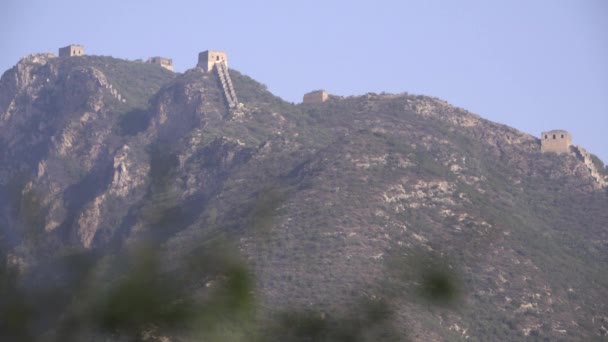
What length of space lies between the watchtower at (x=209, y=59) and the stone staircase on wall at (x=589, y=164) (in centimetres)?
2804

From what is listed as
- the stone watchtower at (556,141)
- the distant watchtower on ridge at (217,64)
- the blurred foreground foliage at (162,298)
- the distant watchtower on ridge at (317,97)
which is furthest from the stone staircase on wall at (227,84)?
the blurred foreground foliage at (162,298)

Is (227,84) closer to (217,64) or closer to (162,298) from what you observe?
(217,64)

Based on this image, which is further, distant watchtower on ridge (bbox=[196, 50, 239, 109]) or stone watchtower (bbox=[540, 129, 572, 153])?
distant watchtower on ridge (bbox=[196, 50, 239, 109])

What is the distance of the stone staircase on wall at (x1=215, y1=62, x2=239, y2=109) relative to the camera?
100 m

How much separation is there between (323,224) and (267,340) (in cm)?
4707

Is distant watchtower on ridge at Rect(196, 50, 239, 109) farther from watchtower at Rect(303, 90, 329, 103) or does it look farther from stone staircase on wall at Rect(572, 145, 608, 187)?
stone staircase on wall at Rect(572, 145, 608, 187)

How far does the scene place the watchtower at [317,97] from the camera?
106 meters

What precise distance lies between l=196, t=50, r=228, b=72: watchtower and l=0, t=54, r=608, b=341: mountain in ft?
6.70

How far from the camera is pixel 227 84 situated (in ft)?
343

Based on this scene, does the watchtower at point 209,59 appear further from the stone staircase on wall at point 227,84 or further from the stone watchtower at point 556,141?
the stone watchtower at point 556,141

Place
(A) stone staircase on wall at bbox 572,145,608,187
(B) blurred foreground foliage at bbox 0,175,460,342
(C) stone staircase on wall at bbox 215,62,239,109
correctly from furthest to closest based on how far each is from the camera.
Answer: (C) stone staircase on wall at bbox 215,62,239,109
(A) stone staircase on wall at bbox 572,145,608,187
(B) blurred foreground foliage at bbox 0,175,460,342

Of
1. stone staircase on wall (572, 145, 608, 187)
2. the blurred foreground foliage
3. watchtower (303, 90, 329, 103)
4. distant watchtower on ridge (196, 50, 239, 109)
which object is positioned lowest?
the blurred foreground foliage

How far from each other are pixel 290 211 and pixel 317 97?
40.9m

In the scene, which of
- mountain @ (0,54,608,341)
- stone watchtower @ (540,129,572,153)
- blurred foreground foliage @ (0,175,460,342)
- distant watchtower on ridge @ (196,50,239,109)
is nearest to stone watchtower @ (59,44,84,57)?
mountain @ (0,54,608,341)
